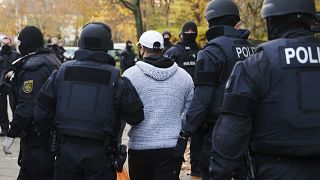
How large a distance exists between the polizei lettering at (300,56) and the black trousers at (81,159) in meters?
1.84

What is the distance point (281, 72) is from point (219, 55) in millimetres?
1637

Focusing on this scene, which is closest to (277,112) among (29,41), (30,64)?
(30,64)

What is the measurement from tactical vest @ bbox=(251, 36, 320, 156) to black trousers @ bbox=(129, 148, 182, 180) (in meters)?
1.75

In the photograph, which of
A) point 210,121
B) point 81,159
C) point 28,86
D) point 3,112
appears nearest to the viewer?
point 81,159

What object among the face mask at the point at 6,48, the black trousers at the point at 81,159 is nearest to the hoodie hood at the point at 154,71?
the black trousers at the point at 81,159

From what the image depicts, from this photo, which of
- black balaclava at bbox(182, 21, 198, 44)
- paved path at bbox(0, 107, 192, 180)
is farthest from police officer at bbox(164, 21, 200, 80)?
paved path at bbox(0, 107, 192, 180)

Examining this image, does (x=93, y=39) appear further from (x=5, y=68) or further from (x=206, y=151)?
(x=5, y=68)

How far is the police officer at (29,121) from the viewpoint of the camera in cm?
504

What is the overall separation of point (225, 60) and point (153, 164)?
1.15m

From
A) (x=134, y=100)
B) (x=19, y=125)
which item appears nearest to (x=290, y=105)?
(x=134, y=100)

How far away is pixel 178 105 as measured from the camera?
4.94 metres

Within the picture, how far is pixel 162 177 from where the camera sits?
15.6ft

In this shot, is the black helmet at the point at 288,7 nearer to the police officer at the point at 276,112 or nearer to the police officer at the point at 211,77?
the police officer at the point at 276,112

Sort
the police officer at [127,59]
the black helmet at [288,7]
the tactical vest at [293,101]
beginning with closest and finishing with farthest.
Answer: the tactical vest at [293,101], the black helmet at [288,7], the police officer at [127,59]
